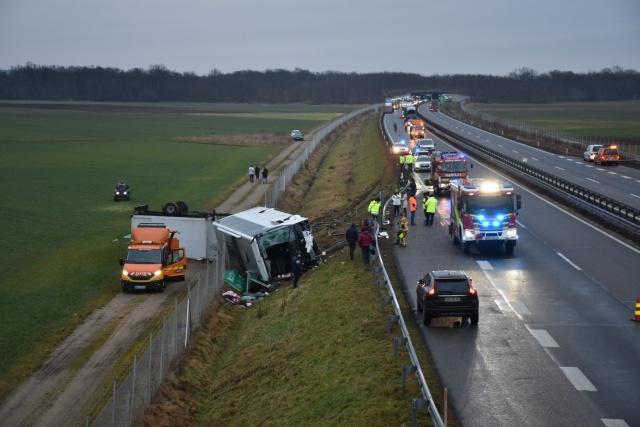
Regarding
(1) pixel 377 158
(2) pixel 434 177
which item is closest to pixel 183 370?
(2) pixel 434 177

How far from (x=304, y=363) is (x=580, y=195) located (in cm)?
2904

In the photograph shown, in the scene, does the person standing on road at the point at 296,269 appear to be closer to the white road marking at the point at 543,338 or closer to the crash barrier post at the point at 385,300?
the crash barrier post at the point at 385,300

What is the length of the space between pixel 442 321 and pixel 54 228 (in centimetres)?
3043

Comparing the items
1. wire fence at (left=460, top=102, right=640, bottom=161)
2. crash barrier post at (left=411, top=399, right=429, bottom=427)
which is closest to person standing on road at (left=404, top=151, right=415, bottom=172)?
wire fence at (left=460, top=102, right=640, bottom=161)

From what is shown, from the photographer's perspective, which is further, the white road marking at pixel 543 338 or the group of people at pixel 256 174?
the group of people at pixel 256 174

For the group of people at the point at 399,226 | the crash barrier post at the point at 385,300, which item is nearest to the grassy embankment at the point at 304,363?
the crash barrier post at the point at 385,300

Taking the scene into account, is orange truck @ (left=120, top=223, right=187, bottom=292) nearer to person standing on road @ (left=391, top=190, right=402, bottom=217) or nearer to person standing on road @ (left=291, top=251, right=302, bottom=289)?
person standing on road @ (left=291, top=251, right=302, bottom=289)

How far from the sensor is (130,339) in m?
29.3

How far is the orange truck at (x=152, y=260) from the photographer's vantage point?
36500 mm

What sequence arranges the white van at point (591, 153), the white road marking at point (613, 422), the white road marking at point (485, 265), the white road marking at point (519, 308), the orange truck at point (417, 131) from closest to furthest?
the white road marking at point (613, 422), the white road marking at point (519, 308), the white road marking at point (485, 265), the white van at point (591, 153), the orange truck at point (417, 131)

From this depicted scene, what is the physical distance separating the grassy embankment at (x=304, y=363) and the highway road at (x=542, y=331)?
978 mm

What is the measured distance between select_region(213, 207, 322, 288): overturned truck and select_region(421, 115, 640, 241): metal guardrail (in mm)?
14069

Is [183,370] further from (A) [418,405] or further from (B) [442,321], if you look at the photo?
(A) [418,405]

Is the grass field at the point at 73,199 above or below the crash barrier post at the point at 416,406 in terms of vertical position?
below
